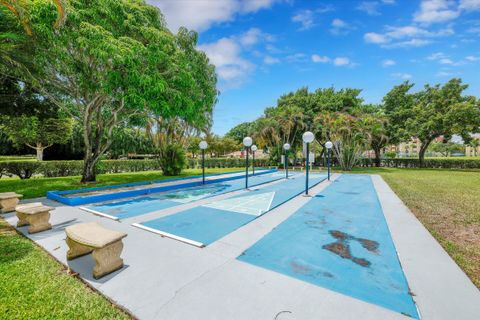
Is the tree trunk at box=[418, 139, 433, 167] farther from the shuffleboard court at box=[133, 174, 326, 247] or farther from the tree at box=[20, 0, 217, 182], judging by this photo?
the tree at box=[20, 0, 217, 182]

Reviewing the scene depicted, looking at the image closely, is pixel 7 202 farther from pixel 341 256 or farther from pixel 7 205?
pixel 341 256

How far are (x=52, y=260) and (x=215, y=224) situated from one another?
134 inches

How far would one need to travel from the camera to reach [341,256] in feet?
13.5

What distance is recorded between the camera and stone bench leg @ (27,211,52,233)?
5222 millimetres

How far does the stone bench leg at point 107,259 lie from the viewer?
3344 mm

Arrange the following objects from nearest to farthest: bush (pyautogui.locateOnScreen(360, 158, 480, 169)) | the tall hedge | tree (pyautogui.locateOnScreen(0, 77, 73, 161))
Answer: tree (pyautogui.locateOnScreen(0, 77, 73, 161)), the tall hedge, bush (pyautogui.locateOnScreen(360, 158, 480, 169))

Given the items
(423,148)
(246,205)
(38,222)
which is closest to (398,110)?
(423,148)

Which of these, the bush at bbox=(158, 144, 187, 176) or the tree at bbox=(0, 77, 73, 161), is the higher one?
the tree at bbox=(0, 77, 73, 161)

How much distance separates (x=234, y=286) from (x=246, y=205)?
16.7 ft

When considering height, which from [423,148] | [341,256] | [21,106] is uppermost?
[21,106]

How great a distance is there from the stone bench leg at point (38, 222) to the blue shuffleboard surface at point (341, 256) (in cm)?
514

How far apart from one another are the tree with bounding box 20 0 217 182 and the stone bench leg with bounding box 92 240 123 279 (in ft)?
23.1

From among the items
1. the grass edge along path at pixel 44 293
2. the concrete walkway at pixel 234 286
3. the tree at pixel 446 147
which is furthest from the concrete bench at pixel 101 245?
the tree at pixel 446 147

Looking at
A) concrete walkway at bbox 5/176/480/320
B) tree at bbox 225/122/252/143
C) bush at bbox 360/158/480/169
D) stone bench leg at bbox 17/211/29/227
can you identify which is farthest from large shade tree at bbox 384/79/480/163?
tree at bbox 225/122/252/143
